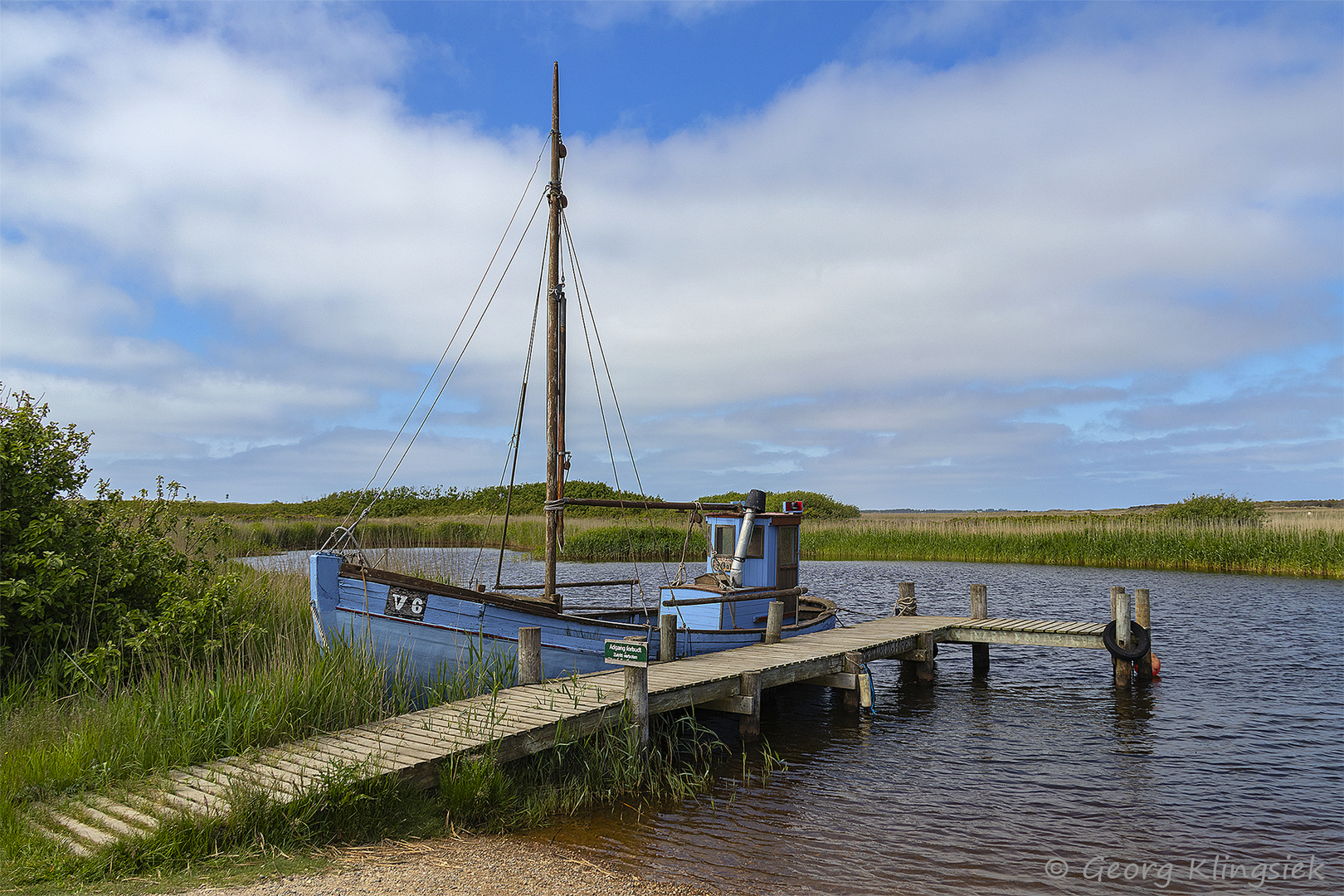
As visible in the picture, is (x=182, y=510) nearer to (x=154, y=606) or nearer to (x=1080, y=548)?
(x=154, y=606)

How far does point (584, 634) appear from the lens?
11.4 m

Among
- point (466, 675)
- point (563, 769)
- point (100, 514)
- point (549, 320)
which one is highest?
point (549, 320)

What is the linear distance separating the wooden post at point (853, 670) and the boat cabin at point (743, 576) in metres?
2.05

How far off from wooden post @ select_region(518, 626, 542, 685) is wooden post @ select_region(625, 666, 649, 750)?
1430mm

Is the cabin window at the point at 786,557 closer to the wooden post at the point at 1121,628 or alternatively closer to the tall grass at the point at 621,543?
the wooden post at the point at 1121,628

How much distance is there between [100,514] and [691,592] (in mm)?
8614

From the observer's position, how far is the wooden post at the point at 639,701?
354 inches

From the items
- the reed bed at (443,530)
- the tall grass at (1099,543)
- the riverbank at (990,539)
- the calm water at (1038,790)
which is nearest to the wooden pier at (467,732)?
the calm water at (1038,790)

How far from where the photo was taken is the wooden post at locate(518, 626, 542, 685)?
33.0 ft

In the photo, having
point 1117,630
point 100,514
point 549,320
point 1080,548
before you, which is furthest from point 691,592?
point 1080,548

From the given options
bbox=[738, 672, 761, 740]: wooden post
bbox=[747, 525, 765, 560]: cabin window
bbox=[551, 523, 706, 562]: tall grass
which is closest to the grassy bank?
bbox=[738, 672, 761, 740]: wooden post

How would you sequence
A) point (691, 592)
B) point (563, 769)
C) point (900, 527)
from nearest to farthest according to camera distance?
point (563, 769) < point (691, 592) < point (900, 527)

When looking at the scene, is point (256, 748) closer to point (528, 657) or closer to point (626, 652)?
point (528, 657)

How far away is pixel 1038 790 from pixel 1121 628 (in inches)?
248
